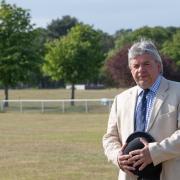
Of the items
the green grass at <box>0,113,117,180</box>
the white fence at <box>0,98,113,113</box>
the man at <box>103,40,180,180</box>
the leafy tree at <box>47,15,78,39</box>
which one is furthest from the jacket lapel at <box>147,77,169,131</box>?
the leafy tree at <box>47,15,78,39</box>

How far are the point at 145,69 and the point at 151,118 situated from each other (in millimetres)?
356

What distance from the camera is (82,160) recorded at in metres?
14.7

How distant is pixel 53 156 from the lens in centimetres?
1566

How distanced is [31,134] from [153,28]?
255 ft

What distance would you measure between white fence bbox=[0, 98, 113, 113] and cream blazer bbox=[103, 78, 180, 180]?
37414 mm

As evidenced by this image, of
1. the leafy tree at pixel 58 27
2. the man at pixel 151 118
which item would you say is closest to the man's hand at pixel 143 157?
the man at pixel 151 118

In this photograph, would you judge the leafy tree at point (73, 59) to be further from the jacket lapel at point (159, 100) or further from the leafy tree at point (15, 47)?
the jacket lapel at point (159, 100)

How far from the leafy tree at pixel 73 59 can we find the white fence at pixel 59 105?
617 cm

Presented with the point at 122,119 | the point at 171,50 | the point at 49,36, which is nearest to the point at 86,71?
the point at 171,50

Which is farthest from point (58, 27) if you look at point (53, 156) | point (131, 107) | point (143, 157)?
point (143, 157)

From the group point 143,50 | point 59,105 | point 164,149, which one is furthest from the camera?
point 59,105

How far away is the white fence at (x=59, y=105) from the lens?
1702 inches

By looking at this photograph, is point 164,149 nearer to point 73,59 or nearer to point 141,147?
point 141,147

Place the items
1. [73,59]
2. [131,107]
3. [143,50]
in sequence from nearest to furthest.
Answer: [143,50] → [131,107] → [73,59]
